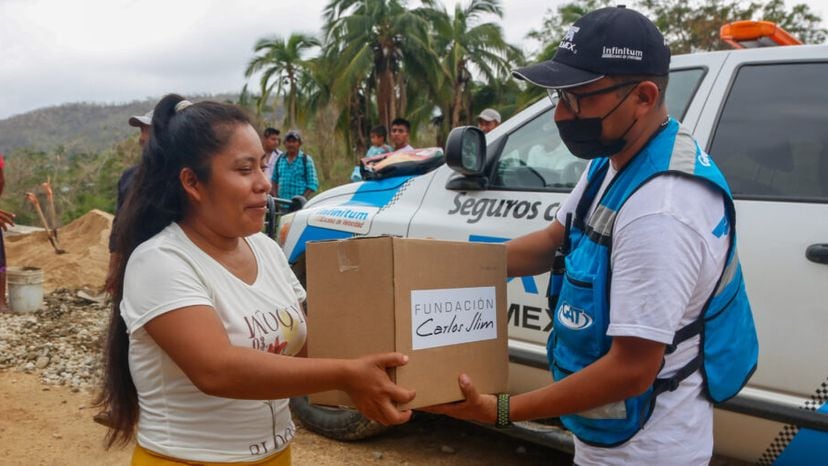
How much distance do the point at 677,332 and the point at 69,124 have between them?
82.5m

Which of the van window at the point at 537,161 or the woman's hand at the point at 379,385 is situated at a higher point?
the van window at the point at 537,161

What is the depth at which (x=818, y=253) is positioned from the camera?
2.44 m

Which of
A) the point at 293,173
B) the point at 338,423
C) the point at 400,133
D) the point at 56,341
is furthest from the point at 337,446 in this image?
the point at 293,173

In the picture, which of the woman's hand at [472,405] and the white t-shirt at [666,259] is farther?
the woman's hand at [472,405]

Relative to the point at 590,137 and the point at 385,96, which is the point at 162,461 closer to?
the point at 590,137

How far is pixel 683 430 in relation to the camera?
1.61 m

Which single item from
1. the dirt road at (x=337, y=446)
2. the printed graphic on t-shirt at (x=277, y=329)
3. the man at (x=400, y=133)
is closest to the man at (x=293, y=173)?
the man at (x=400, y=133)

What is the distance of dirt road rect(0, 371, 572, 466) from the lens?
3.80 metres

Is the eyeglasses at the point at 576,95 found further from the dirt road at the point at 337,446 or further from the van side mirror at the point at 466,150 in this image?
the dirt road at the point at 337,446

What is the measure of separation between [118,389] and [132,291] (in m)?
0.35

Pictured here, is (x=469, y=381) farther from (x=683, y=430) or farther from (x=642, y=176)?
(x=642, y=176)

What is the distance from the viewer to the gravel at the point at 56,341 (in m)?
5.45

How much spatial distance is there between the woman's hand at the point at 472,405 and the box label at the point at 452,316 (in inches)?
4.2

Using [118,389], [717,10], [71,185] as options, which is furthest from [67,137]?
[118,389]
